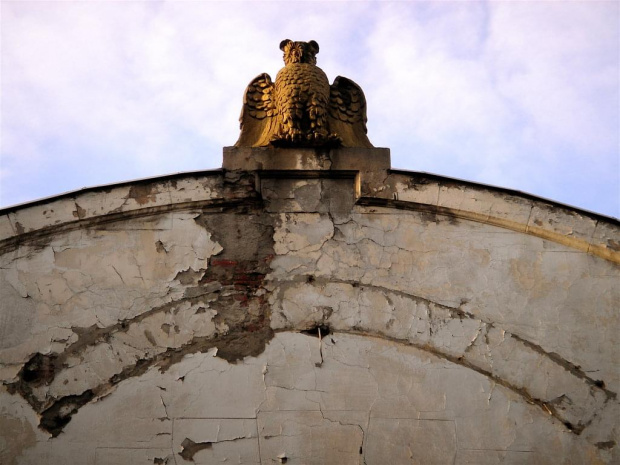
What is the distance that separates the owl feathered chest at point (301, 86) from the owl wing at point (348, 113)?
126 millimetres

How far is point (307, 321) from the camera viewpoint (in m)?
6.09

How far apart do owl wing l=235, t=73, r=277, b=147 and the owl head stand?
24cm

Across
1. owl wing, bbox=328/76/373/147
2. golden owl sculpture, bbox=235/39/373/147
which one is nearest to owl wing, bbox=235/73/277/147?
golden owl sculpture, bbox=235/39/373/147

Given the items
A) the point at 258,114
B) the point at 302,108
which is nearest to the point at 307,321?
the point at 302,108

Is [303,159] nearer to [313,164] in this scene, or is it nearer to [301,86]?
[313,164]

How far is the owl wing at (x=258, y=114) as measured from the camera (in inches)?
262

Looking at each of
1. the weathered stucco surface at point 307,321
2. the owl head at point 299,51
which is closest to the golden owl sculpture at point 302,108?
the owl head at point 299,51

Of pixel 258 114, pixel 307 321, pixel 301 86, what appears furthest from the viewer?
pixel 258 114

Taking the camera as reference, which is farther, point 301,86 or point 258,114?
point 258,114

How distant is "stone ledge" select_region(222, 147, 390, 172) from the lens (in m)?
6.45

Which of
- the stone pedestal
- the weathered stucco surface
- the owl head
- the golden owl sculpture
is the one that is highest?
the owl head

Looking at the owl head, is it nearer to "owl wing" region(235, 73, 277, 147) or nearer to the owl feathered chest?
the owl feathered chest

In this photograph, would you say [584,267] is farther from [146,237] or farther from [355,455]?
[146,237]

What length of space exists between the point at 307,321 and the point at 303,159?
A: 1.26 meters
